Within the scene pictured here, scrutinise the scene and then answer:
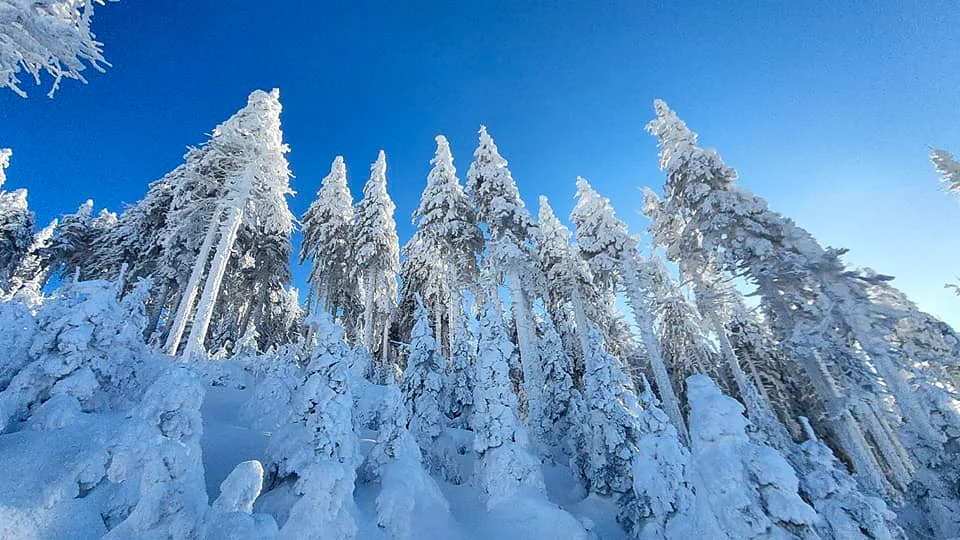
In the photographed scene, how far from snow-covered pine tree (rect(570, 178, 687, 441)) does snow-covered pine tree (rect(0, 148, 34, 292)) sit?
3504 centimetres

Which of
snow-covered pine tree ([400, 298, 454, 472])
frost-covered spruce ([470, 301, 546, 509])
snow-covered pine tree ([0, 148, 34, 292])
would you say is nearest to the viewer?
frost-covered spruce ([470, 301, 546, 509])

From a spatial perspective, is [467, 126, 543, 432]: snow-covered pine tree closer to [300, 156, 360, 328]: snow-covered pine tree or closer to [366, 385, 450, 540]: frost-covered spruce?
[366, 385, 450, 540]: frost-covered spruce

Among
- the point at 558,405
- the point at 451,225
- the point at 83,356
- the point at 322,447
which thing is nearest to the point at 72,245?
the point at 451,225

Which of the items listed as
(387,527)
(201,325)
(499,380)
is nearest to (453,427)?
(499,380)

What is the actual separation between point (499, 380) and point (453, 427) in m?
4.39

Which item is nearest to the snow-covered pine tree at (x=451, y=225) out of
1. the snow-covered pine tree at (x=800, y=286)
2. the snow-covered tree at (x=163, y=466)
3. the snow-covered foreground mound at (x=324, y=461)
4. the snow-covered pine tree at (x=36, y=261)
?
the snow-covered foreground mound at (x=324, y=461)

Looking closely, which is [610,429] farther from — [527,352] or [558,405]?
[527,352]

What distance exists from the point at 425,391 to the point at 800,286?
13687mm

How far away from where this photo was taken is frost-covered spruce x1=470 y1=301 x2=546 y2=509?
1021cm

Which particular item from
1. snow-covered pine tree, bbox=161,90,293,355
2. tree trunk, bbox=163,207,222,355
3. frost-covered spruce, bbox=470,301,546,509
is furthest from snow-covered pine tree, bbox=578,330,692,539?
snow-covered pine tree, bbox=161,90,293,355

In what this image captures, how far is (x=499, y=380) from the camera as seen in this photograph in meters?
11.7

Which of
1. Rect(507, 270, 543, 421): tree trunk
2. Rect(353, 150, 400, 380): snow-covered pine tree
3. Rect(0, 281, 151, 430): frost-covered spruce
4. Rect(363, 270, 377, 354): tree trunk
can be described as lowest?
Rect(0, 281, 151, 430): frost-covered spruce

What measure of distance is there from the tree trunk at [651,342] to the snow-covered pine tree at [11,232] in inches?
1447

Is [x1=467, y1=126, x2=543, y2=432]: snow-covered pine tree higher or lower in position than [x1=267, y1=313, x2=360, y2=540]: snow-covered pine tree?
higher
